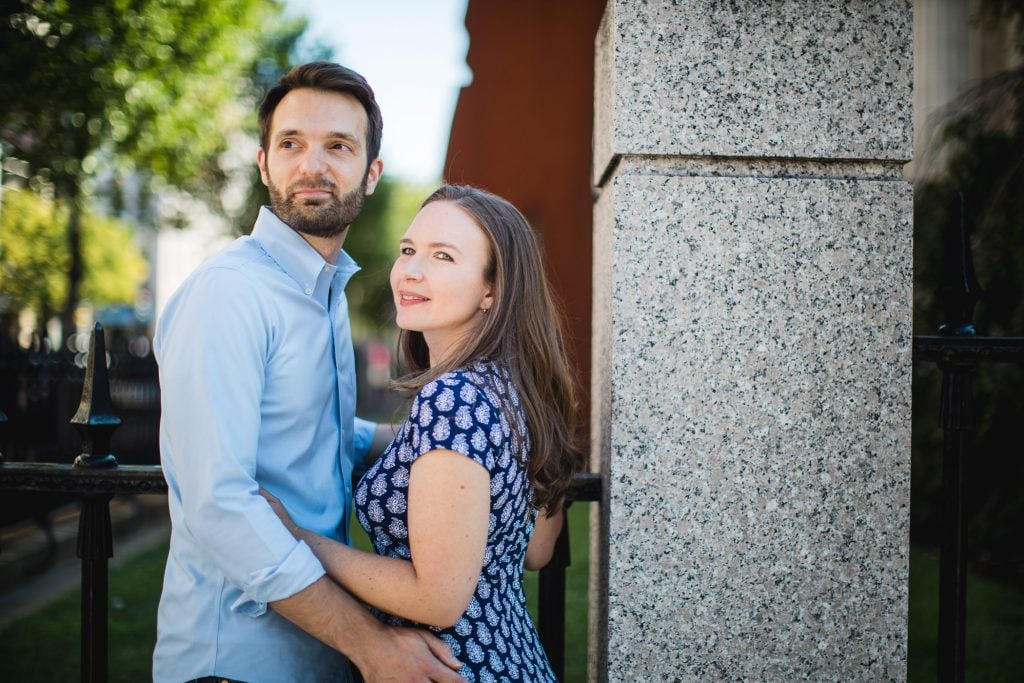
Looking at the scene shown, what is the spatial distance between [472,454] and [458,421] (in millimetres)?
80

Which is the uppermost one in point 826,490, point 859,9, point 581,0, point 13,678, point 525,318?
point 581,0

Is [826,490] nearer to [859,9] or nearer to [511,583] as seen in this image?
[511,583]

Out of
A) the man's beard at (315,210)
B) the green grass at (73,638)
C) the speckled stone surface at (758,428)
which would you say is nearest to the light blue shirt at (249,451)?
the man's beard at (315,210)

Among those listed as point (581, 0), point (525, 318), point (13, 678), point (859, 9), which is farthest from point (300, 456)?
point (13, 678)

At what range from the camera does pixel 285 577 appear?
161 cm

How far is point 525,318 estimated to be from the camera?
1.99 m

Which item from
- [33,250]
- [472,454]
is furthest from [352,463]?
[33,250]

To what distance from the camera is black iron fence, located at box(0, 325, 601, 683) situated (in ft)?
6.96

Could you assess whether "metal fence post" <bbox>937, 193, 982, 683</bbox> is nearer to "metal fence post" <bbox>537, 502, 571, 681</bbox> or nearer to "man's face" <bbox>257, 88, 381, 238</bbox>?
"metal fence post" <bbox>537, 502, 571, 681</bbox>

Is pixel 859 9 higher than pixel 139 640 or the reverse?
higher

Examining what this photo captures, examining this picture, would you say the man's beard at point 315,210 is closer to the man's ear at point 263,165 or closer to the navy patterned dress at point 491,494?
the man's ear at point 263,165

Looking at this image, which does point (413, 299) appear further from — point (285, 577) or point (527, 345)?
point (285, 577)

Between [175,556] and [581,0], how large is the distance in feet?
9.12

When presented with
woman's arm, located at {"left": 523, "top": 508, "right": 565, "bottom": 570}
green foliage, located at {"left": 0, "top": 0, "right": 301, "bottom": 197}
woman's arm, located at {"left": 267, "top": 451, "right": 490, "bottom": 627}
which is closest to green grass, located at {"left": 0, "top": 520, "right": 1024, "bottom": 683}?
woman's arm, located at {"left": 523, "top": 508, "right": 565, "bottom": 570}
